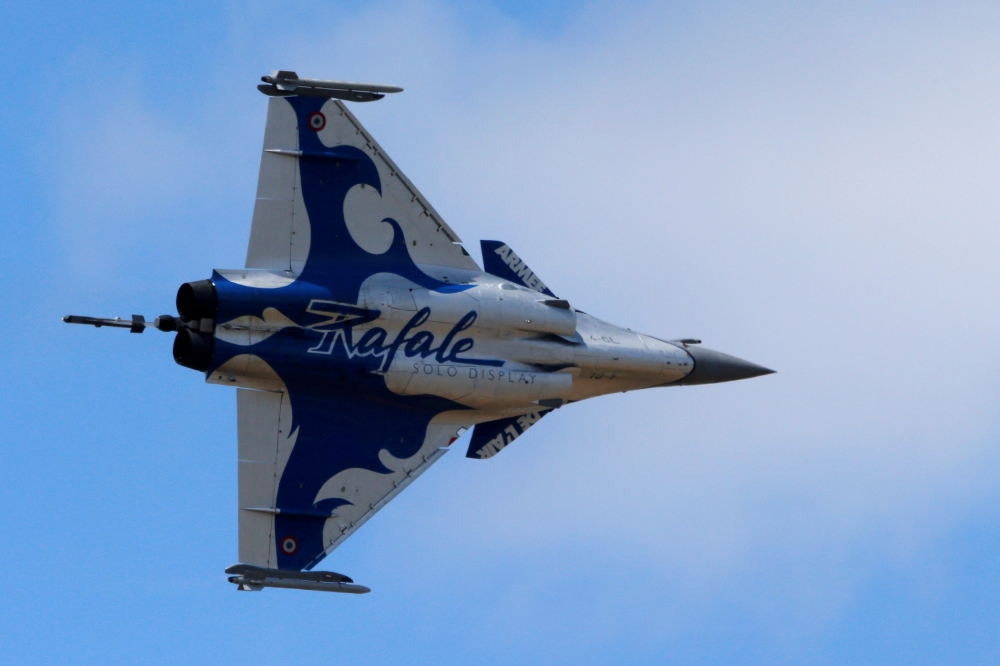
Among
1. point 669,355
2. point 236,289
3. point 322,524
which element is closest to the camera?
point 236,289

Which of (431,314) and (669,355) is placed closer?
(431,314)

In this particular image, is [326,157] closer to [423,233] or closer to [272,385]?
[423,233]

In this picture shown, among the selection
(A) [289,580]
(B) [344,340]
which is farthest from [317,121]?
(A) [289,580]

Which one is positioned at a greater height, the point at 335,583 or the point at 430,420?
the point at 430,420

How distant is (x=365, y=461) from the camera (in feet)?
108

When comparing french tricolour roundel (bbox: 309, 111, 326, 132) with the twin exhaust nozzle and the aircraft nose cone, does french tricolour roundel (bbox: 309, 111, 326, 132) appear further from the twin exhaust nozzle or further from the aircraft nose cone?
the aircraft nose cone

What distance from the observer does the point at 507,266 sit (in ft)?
111

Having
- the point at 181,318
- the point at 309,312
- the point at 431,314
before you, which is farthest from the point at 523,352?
the point at 181,318

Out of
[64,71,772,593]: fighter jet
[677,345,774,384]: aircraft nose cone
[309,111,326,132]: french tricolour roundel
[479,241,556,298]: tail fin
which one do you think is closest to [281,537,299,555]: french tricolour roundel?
[64,71,772,593]: fighter jet

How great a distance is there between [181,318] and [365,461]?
174 inches

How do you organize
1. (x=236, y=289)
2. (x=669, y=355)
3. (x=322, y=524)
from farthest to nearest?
(x=669, y=355)
(x=322, y=524)
(x=236, y=289)

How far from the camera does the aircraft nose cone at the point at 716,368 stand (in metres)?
35.3

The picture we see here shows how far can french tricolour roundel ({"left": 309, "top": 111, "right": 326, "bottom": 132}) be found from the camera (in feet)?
107

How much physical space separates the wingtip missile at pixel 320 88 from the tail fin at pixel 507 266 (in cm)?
341
